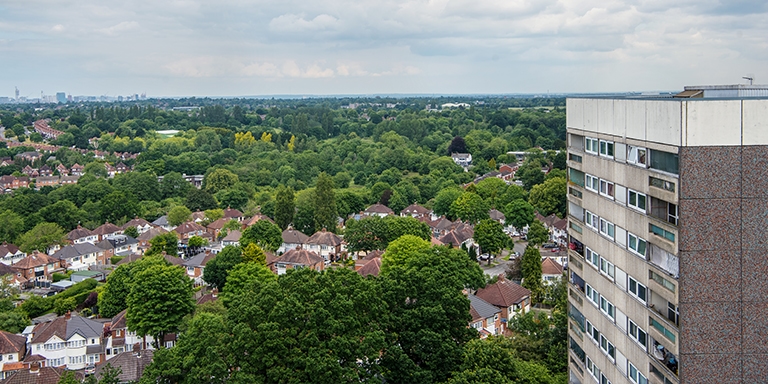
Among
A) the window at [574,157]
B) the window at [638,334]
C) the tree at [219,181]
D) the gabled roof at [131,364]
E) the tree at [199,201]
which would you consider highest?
the window at [574,157]

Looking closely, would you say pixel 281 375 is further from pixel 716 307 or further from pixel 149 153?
pixel 149 153

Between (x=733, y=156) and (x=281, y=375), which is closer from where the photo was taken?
(x=733, y=156)

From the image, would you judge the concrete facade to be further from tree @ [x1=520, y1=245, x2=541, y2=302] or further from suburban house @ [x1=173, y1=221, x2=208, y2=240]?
suburban house @ [x1=173, y1=221, x2=208, y2=240]

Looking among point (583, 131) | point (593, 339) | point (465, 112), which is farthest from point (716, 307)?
point (465, 112)

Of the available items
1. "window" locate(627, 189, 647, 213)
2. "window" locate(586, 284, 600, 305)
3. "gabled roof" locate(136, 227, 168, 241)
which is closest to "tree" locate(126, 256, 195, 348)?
"window" locate(586, 284, 600, 305)

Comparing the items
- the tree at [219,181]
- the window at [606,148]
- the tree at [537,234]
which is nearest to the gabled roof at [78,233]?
the tree at [219,181]

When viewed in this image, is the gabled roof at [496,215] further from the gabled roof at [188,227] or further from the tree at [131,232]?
the tree at [131,232]
